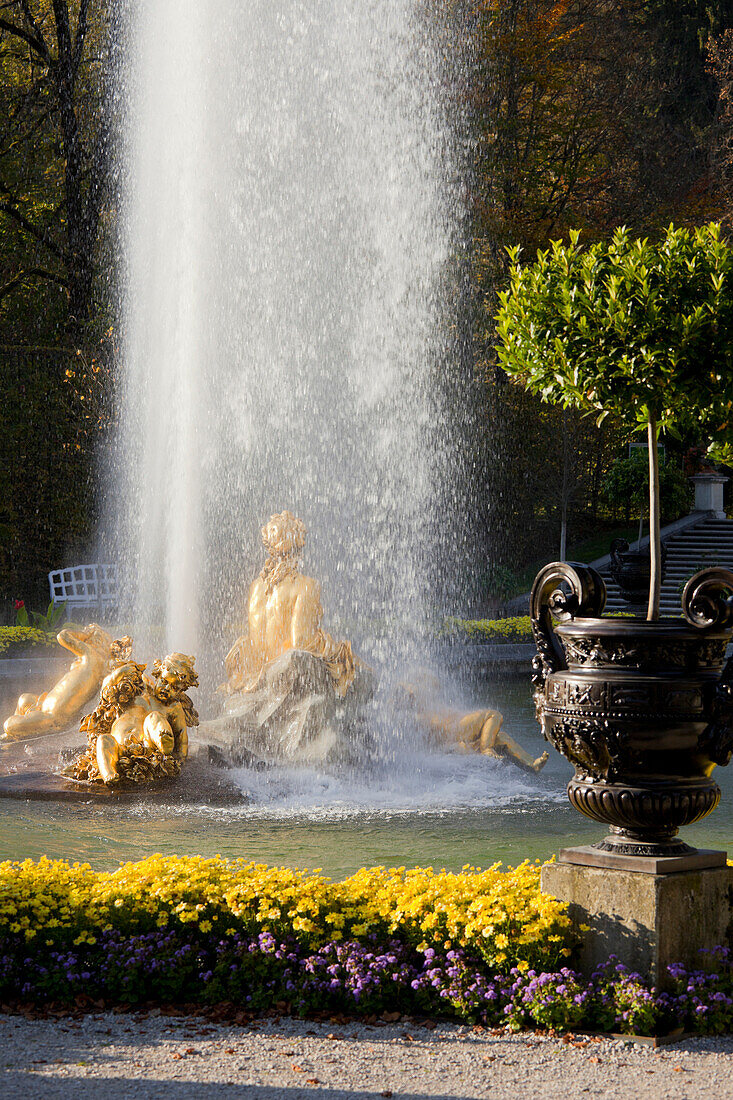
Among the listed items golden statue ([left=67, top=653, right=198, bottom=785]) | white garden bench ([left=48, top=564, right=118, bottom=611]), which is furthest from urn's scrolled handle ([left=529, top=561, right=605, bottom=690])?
white garden bench ([left=48, top=564, right=118, bottom=611])

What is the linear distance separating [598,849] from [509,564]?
2349cm

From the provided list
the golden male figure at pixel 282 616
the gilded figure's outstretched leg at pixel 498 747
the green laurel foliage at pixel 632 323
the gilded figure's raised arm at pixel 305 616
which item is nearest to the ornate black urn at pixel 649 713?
the green laurel foliage at pixel 632 323

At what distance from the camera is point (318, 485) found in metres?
23.0

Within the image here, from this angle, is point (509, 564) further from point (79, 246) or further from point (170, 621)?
point (170, 621)

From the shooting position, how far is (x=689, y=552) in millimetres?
27016

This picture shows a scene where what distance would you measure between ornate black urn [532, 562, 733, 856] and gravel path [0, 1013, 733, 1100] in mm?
771

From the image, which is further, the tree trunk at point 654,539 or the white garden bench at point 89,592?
the white garden bench at point 89,592

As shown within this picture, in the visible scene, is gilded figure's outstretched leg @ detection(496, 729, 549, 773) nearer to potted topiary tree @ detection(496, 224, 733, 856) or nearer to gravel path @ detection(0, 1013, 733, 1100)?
potted topiary tree @ detection(496, 224, 733, 856)

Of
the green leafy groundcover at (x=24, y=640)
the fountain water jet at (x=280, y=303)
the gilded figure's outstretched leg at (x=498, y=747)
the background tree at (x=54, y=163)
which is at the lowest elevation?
the gilded figure's outstretched leg at (x=498, y=747)

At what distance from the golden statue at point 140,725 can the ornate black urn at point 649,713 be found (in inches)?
169

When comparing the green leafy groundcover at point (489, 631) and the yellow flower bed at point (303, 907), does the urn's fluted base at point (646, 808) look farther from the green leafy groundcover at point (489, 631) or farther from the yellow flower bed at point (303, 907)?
the green leafy groundcover at point (489, 631)

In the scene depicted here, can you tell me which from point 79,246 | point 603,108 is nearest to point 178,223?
point 79,246

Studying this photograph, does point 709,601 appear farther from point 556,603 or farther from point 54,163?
point 54,163

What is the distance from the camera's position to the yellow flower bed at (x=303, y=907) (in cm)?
420
